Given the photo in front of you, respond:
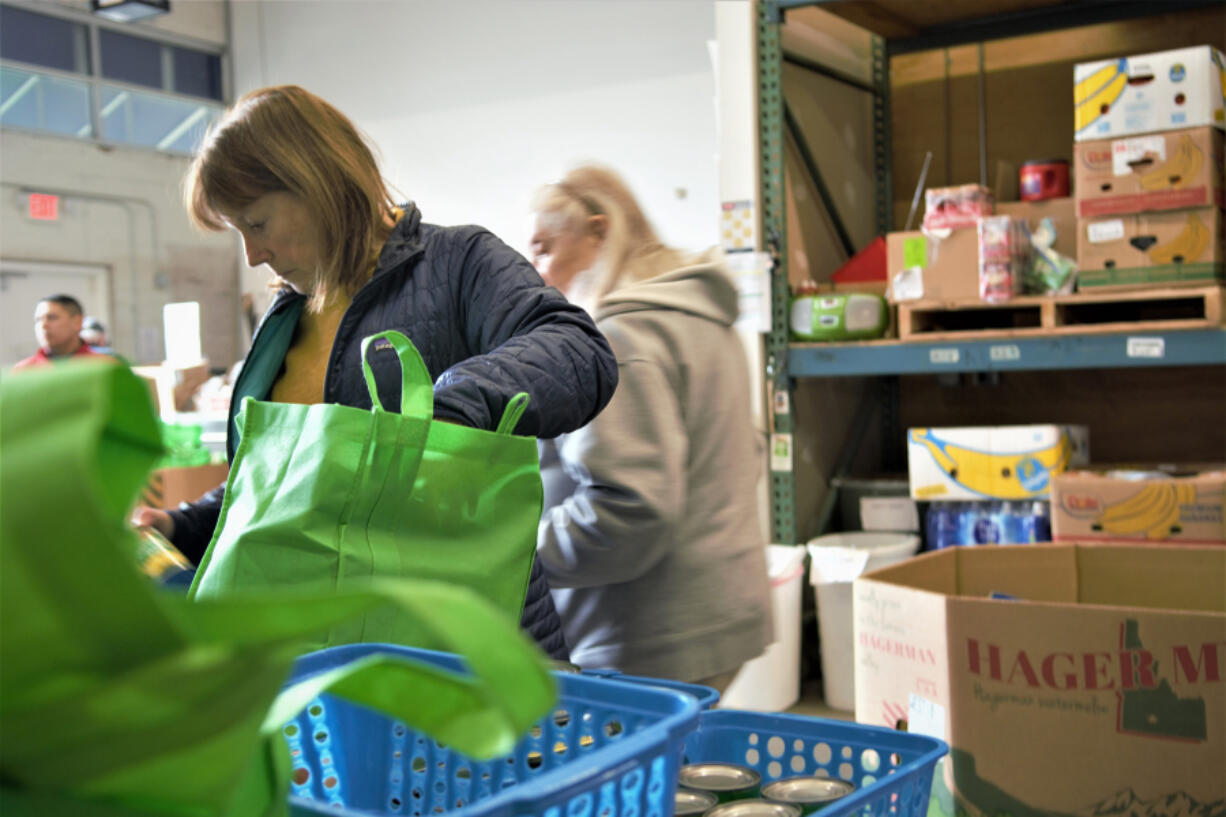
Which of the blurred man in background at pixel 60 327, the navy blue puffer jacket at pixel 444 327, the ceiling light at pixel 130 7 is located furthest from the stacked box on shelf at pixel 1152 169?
the ceiling light at pixel 130 7

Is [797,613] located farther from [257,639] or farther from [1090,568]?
[257,639]

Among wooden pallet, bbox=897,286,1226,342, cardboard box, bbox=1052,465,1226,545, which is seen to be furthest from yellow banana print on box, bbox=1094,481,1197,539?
wooden pallet, bbox=897,286,1226,342

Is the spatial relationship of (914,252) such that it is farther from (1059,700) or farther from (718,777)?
(718,777)

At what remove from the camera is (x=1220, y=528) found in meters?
3.09

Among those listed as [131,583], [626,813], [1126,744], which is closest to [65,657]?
[131,583]

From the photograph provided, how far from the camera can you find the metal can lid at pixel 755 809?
0.80 metres

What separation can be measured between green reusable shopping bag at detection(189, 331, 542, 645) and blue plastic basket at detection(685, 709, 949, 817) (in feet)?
0.73

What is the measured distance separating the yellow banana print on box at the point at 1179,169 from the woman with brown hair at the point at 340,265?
262cm

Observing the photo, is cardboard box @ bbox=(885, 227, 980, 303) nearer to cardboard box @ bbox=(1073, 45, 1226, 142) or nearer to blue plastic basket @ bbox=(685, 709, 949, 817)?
cardboard box @ bbox=(1073, 45, 1226, 142)

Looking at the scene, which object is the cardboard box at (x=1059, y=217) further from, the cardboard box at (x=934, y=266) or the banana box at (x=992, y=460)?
the banana box at (x=992, y=460)

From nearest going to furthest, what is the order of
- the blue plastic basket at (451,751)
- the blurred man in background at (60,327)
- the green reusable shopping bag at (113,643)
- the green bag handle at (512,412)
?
the green reusable shopping bag at (113,643) → the blue plastic basket at (451,751) → the green bag handle at (512,412) → the blurred man in background at (60,327)

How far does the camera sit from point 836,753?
0.91 meters

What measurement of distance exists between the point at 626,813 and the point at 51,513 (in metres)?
0.36

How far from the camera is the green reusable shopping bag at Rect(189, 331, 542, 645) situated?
0.84 m
